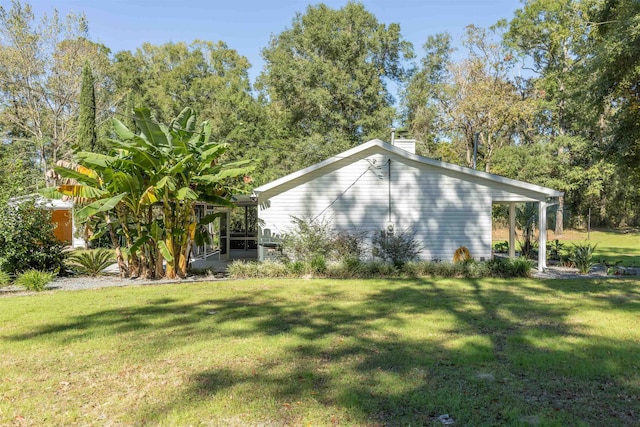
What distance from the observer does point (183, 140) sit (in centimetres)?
1246

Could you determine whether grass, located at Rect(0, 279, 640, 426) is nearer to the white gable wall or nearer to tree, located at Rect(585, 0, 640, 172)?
the white gable wall

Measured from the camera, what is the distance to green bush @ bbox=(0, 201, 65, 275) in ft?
39.9

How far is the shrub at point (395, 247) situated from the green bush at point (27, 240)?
9688mm

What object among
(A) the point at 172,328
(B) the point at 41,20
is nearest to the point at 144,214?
(A) the point at 172,328

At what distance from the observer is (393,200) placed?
49.9 feet

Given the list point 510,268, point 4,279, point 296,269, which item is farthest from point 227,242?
point 510,268

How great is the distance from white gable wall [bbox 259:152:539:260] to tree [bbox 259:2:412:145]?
16.2 m

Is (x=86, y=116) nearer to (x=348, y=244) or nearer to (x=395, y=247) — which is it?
(x=348, y=244)

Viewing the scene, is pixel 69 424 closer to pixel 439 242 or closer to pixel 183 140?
pixel 183 140

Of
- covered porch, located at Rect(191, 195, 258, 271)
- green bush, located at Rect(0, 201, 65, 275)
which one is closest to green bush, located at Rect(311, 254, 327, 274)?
covered porch, located at Rect(191, 195, 258, 271)

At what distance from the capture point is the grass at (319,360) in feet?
13.4

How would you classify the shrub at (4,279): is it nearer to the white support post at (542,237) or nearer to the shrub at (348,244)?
the shrub at (348,244)

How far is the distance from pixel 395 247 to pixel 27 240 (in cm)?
1075

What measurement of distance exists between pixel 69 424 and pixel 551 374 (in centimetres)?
485
